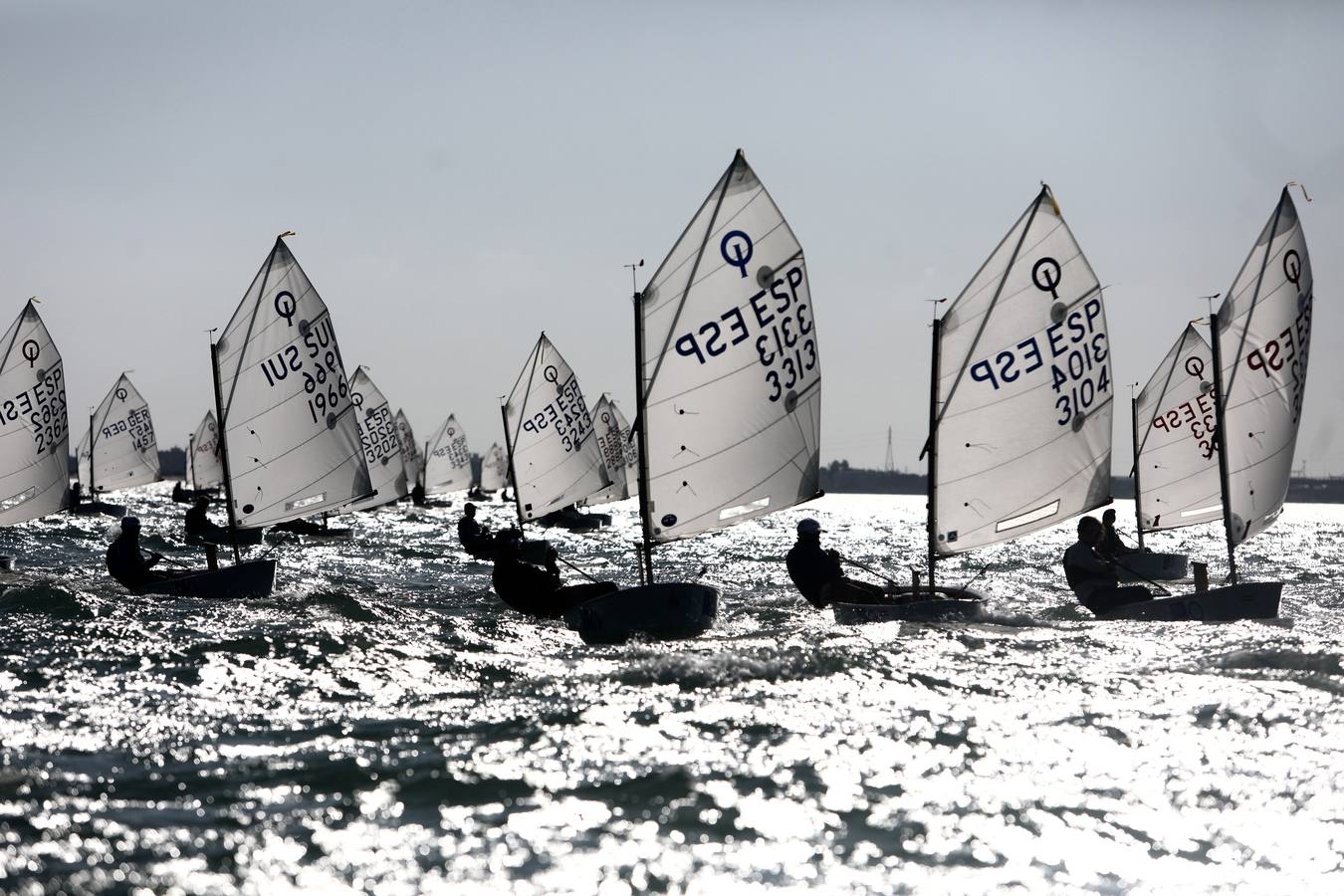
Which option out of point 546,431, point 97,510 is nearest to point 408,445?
point 97,510

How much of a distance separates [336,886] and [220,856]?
2.75 ft

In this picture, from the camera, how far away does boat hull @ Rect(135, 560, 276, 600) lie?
19.7 m

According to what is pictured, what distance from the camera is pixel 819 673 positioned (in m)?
12.7

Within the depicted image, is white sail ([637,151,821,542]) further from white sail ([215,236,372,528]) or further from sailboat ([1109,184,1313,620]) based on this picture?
white sail ([215,236,372,528])

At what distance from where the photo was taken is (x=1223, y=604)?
17016 mm

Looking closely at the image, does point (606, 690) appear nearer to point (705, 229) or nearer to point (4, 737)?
point (4, 737)

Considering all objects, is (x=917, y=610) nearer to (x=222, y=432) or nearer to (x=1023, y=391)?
(x=1023, y=391)

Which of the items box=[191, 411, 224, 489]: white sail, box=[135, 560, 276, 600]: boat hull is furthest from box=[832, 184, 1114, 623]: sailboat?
box=[191, 411, 224, 489]: white sail

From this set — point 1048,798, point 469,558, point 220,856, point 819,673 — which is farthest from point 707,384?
point 469,558

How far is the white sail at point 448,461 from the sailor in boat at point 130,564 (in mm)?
66266

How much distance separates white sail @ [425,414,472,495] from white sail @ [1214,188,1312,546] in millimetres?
70887

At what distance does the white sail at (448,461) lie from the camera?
87.2m

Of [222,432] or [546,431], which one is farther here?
[546,431]

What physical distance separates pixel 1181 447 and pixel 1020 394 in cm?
1546
